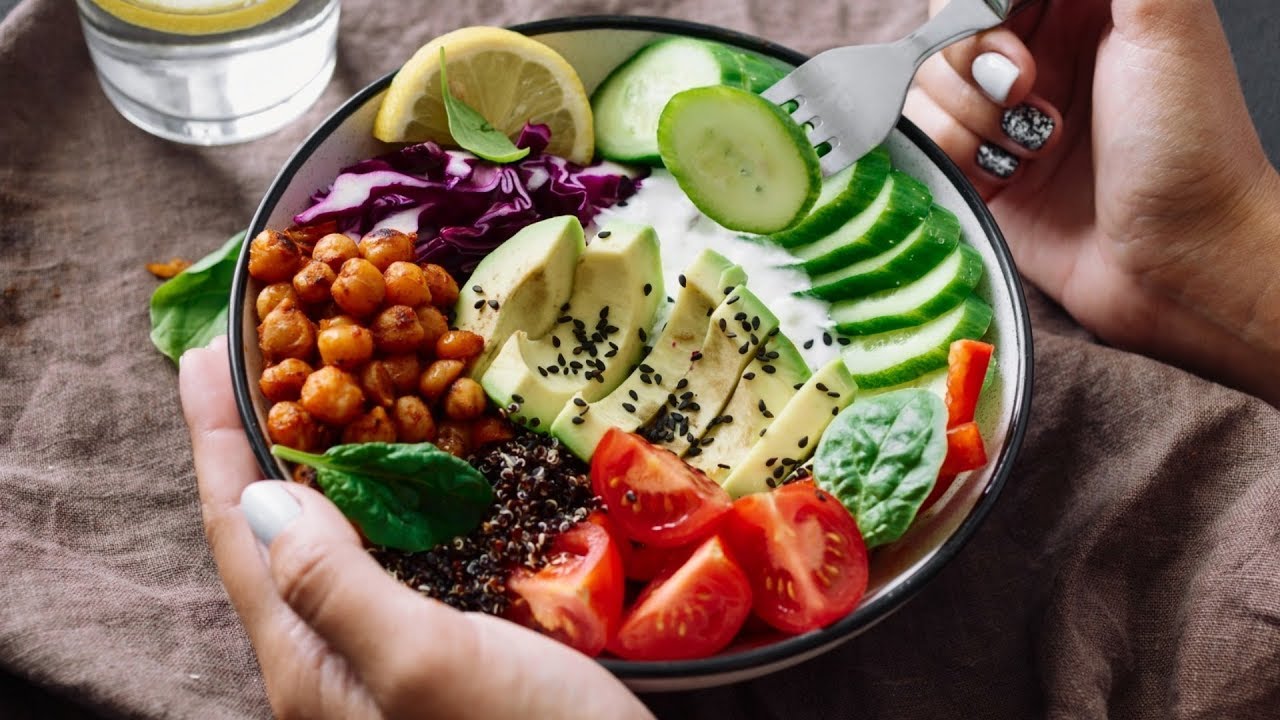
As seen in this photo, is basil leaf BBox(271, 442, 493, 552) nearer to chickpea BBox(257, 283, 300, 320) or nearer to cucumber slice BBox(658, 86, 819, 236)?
chickpea BBox(257, 283, 300, 320)

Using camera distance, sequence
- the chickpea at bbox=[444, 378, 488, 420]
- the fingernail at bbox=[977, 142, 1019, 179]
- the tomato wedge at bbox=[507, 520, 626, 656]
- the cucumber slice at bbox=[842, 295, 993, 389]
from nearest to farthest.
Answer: the tomato wedge at bbox=[507, 520, 626, 656]
the chickpea at bbox=[444, 378, 488, 420]
the cucumber slice at bbox=[842, 295, 993, 389]
the fingernail at bbox=[977, 142, 1019, 179]

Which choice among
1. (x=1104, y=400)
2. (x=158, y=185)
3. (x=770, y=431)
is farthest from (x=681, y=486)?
(x=158, y=185)

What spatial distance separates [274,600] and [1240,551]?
7.54ft

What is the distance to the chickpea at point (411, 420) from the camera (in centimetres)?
256

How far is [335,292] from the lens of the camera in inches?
102

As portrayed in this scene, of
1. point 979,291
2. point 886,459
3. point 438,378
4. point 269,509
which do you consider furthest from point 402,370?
point 979,291

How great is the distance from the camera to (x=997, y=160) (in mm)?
3369

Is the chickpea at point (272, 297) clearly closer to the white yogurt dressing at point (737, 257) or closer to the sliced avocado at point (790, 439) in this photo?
the white yogurt dressing at point (737, 257)

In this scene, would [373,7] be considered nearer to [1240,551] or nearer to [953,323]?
[953,323]

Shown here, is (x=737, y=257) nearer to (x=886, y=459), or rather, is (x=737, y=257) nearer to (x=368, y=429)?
(x=886, y=459)

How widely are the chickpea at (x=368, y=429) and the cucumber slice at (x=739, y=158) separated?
3.24 feet

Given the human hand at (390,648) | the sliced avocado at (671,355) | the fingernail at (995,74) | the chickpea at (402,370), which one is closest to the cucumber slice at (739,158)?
the sliced avocado at (671,355)

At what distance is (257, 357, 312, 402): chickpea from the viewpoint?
8.25ft

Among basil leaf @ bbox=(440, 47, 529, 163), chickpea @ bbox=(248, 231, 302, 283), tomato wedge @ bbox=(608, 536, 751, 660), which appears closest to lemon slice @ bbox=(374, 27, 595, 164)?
basil leaf @ bbox=(440, 47, 529, 163)
